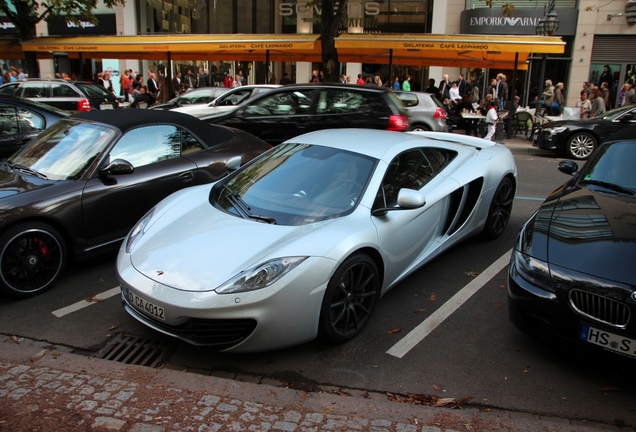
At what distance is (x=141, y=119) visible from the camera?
566 cm

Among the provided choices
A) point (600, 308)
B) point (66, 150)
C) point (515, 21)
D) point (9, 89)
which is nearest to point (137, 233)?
point (66, 150)

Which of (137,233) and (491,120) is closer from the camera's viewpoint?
(137,233)

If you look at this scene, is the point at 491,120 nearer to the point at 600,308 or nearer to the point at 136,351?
the point at 600,308

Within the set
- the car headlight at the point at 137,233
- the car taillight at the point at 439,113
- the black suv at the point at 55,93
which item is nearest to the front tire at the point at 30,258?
the car headlight at the point at 137,233

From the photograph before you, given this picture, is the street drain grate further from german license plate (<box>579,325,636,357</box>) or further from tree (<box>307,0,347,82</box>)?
tree (<box>307,0,347,82</box>)

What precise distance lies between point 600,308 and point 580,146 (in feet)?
35.8

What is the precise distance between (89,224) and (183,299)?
209cm

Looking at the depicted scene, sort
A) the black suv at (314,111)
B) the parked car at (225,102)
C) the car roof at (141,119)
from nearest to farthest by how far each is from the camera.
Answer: the car roof at (141,119), the black suv at (314,111), the parked car at (225,102)

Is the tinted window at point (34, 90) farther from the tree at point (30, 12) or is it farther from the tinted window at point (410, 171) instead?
the tinted window at point (410, 171)

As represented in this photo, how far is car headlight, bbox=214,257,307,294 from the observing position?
3.38 m

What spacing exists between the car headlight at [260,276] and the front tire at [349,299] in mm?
330

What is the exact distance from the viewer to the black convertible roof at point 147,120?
5.57 meters

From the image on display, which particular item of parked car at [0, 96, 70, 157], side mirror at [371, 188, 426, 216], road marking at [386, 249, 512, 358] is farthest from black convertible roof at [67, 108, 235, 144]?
road marking at [386, 249, 512, 358]

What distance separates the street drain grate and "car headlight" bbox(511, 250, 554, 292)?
98.5 inches
